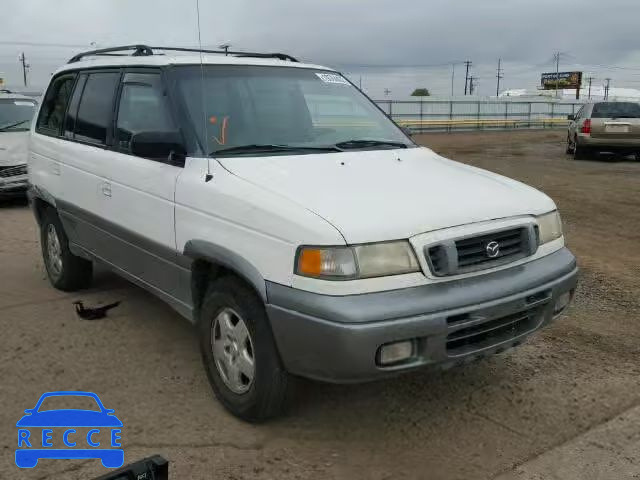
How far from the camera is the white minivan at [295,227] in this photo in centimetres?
277

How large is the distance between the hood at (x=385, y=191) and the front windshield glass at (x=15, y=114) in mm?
8599

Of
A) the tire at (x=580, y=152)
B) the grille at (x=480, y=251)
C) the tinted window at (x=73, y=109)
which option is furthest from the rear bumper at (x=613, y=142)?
the grille at (x=480, y=251)

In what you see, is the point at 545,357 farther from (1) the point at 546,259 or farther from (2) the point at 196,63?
(2) the point at 196,63

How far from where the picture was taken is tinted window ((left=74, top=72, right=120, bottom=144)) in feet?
14.6

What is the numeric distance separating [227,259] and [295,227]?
1.61 feet

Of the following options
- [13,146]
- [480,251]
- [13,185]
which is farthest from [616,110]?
[480,251]

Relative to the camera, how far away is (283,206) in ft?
9.51

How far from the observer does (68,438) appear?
3125mm

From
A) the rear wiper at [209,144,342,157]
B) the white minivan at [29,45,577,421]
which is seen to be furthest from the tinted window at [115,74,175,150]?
the rear wiper at [209,144,342,157]

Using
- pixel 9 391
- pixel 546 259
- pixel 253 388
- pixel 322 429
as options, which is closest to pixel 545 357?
pixel 546 259

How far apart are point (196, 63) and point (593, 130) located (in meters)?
14.8

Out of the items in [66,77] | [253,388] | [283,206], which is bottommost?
[253,388]

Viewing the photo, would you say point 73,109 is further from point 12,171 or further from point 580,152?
point 580,152

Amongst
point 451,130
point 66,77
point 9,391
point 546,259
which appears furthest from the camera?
point 451,130
